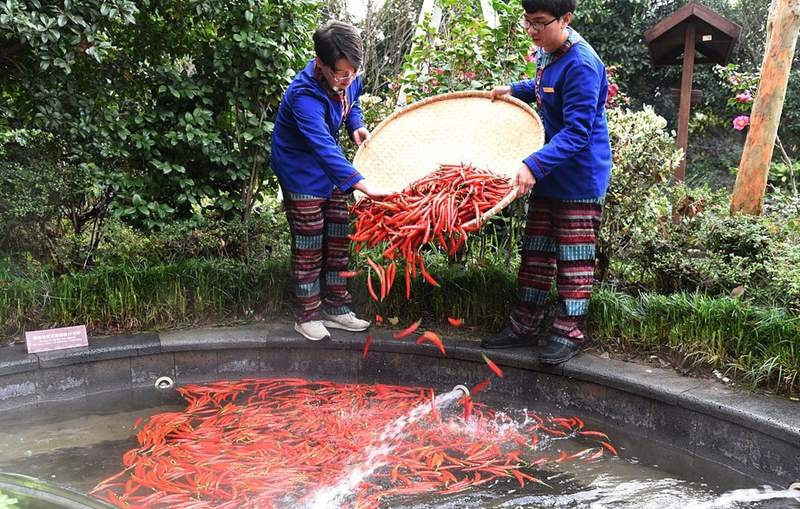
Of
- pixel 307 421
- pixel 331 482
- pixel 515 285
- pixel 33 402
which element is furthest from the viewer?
pixel 515 285

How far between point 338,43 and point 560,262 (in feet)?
5.21

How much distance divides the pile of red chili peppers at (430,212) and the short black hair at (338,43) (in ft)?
2.39

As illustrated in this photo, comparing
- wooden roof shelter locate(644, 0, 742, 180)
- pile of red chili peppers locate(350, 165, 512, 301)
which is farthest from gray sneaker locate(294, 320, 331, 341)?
wooden roof shelter locate(644, 0, 742, 180)

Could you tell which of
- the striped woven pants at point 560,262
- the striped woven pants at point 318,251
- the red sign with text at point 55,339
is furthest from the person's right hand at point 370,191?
the red sign with text at point 55,339

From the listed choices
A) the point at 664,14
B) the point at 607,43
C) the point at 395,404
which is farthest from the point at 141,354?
the point at 664,14

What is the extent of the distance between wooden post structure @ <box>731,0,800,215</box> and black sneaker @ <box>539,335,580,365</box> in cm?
249

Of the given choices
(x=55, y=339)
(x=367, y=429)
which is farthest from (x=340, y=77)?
(x=55, y=339)

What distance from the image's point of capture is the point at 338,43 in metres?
3.22

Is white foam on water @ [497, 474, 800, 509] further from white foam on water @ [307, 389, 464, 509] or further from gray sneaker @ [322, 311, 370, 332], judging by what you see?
gray sneaker @ [322, 311, 370, 332]

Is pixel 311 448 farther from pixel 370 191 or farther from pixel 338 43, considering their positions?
pixel 338 43

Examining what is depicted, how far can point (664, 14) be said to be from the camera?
517 inches

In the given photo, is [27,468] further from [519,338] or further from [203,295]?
[519,338]

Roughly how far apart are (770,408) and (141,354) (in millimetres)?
3177

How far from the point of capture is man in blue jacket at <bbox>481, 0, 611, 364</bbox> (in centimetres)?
301
